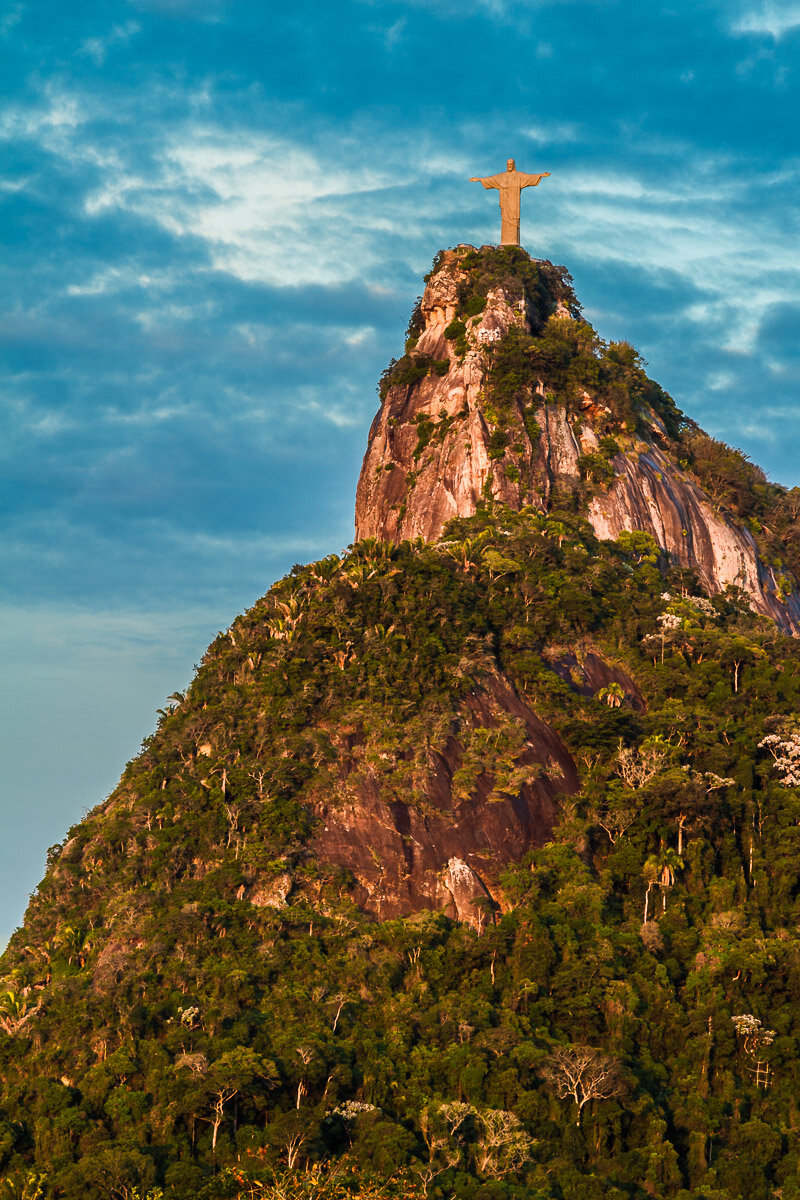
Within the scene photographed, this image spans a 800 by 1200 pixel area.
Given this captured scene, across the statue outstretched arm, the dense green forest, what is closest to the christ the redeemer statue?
the statue outstretched arm

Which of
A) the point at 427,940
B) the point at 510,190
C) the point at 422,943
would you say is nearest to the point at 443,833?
the point at 427,940

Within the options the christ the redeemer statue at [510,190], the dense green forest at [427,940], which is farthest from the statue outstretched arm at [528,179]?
the dense green forest at [427,940]

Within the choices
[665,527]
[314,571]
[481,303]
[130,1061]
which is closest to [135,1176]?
[130,1061]

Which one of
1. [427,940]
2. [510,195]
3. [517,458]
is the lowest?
[427,940]

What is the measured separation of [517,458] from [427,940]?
4492cm

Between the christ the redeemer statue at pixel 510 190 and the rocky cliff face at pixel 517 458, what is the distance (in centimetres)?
658

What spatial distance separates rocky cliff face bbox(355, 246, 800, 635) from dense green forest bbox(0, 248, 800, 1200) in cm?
1359

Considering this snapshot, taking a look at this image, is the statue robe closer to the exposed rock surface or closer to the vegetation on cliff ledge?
the vegetation on cliff ledge

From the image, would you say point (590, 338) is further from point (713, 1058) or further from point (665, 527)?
point (713, 1058)

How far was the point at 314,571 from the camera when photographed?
79250 millimetres

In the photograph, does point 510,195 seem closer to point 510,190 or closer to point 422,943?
point 510,190

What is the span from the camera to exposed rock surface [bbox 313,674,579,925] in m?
61.2

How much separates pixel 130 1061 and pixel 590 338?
66627mm

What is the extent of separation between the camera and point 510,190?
107875 mm
